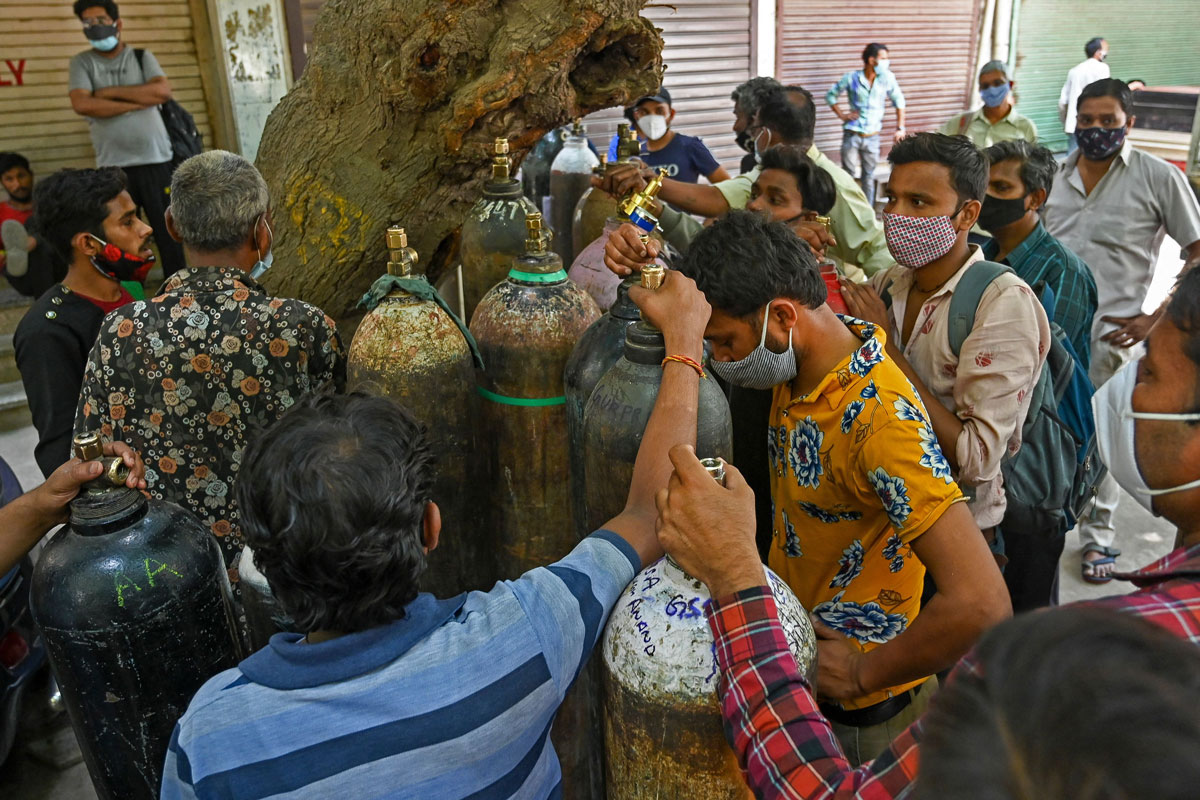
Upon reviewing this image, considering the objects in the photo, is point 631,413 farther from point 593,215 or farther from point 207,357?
point 593,215

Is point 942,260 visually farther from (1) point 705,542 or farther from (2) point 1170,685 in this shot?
(2) point 1170,685

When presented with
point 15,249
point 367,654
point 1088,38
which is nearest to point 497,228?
point 367,654

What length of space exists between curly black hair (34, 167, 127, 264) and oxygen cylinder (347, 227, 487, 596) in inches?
56.6

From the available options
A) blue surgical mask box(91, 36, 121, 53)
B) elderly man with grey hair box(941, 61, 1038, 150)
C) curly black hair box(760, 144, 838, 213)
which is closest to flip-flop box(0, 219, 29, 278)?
blue surgical mask box(91, 36, 121, 53)

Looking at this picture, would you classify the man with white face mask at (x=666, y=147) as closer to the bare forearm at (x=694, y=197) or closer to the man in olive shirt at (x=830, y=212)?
the man in olive shirt at (x=830, y=212)

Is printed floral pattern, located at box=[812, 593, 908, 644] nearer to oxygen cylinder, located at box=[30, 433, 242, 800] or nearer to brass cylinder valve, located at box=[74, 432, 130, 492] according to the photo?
oxygen cylinder, located at box=[30, 433, 242, 800]

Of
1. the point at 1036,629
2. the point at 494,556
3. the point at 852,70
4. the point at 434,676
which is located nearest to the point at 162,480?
the point at 494,556

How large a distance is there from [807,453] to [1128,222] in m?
3.47

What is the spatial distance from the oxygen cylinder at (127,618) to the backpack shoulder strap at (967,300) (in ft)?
6.99

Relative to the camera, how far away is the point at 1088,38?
15062 mm

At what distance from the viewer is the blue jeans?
35.8ft

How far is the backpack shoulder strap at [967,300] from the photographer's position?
2504 mm

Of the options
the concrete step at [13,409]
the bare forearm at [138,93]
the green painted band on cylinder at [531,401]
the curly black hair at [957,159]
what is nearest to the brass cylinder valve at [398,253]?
the green painted band on cylinder at [531,401]

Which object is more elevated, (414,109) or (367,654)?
(414,109)
